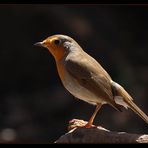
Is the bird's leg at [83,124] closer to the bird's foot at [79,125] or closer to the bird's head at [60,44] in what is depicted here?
the bird's foot at [79,125]

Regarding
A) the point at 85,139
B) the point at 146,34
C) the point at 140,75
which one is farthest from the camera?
the point at 146,34

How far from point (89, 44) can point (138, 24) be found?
2.79ft

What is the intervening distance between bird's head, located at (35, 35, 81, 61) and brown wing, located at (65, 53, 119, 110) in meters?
0.08

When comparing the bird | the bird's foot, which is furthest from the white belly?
the bird's foot

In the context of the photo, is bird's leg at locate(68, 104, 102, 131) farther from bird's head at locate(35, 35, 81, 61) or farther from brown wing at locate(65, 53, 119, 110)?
bird's head at locate(35, 35, 81, 61)

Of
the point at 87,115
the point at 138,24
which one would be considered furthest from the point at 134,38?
the point at 87,115

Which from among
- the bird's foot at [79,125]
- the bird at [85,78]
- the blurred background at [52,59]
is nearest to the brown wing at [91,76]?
the bird at [85,78]

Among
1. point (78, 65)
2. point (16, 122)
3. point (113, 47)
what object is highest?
point (78, 65)

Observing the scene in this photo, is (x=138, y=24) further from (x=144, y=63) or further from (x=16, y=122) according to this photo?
(x=16, y=122)

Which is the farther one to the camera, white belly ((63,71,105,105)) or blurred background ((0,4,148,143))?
blurred background ((0,4,148,143))

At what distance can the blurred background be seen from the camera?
10.2 meters

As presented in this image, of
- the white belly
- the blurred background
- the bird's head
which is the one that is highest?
the bird's head

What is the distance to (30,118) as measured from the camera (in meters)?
10.4

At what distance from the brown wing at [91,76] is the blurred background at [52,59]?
440 cm
